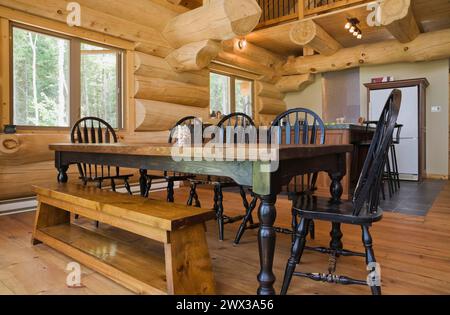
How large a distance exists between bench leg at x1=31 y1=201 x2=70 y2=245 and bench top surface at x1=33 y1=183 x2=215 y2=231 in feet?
0.65

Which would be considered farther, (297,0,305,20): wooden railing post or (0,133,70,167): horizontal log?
(297,0,305,20): wooden railing post

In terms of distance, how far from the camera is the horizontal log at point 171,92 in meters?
4.47

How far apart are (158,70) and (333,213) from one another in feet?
12.7

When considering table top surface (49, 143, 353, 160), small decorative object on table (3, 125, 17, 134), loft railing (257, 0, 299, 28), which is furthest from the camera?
loft railing (257, 0, 299, 28)

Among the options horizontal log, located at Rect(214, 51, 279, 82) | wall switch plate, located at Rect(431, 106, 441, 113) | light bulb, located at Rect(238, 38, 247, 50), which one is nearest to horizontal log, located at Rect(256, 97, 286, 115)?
horizontal log, located at Rect(214, 51, 279, 82)

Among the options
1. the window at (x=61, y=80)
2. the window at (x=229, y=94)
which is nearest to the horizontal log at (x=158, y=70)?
the window at (x=61, y=80)

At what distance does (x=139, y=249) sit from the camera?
6.30ft

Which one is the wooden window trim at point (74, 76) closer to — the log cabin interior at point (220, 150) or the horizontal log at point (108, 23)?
the log cabin interior at point (220, 150)

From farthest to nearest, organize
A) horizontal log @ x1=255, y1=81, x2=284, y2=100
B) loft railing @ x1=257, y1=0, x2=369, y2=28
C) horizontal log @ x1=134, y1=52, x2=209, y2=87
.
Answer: horizontal log @ x1=255, y1=81, x2=284, y2=100 → loft railing @ x1=257, y1=0, x2=369, y2=28 → horizontal log @ x1=134, y1=52, x2=209, y2=87

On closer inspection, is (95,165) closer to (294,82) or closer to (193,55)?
(193,55)

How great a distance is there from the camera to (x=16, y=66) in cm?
344

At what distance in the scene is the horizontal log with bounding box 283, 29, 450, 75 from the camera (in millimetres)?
5324

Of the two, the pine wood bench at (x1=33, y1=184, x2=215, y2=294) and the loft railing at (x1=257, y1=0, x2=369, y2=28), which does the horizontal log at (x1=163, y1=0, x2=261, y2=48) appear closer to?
Result: the loft railing at (x1=257, y1=0, x2=369, y2=28)

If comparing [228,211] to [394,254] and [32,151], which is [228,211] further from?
[32,151]
